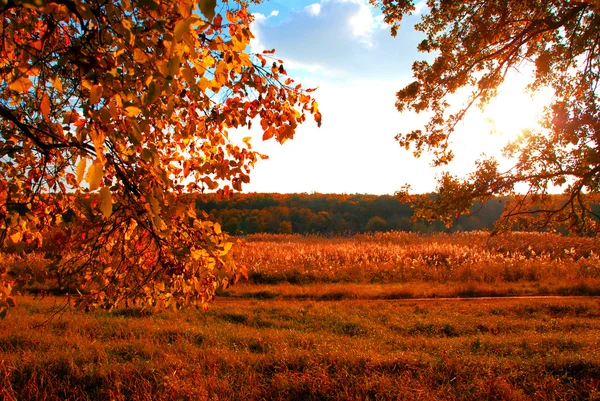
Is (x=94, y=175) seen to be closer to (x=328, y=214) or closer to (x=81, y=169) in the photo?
(x=81, y=169)

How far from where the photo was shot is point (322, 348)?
6.79 m

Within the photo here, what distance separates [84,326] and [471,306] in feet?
30.3

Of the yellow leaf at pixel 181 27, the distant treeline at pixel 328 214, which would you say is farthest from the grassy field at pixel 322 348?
the distant treeline at pixel 328 214

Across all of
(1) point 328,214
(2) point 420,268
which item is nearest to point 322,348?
(2) point 420,268

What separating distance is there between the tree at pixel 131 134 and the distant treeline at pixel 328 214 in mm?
38665

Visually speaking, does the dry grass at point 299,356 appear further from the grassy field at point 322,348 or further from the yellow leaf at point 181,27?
the yellow leaf at point 181,27

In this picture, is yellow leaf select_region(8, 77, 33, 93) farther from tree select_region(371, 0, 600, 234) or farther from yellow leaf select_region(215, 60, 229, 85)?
tree select_region(371, 0, 600, 234)

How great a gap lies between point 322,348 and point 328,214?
41.5 meters

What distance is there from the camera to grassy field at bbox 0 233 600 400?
215 inches

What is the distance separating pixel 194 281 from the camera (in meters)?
3.69

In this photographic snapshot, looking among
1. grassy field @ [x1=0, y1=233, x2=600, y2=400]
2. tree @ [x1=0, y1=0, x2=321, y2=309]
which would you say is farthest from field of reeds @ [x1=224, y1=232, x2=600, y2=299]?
tree @ [x1=0, y1=0, x2=321, y2=309]

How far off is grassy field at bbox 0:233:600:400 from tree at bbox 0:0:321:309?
204cm

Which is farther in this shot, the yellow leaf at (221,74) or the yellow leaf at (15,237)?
the yellow leaf at (15,237)

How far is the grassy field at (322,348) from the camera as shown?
215 inches
